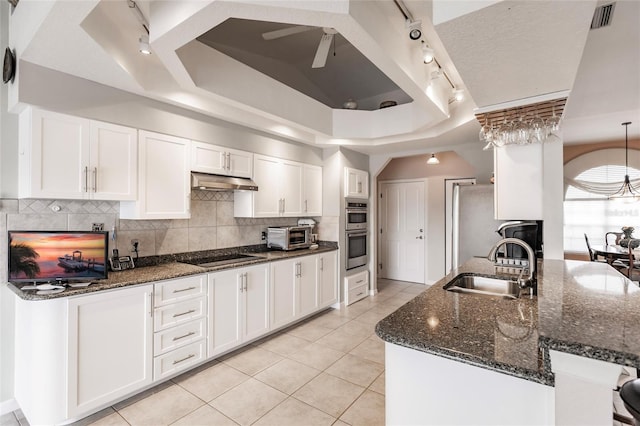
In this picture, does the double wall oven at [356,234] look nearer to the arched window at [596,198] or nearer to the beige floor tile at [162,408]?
the beige floor tile at [162,408]

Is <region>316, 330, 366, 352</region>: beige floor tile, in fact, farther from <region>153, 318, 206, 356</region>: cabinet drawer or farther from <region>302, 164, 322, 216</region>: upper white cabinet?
<region>302, 164, 322, 216</region>: upper white cabinet

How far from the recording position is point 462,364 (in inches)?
42.9

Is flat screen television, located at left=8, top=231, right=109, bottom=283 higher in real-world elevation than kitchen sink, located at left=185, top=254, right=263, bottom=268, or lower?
higher

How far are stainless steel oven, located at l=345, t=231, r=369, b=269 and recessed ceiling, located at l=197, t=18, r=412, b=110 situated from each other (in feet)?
7.77

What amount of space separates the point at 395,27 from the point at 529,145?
1.38 m

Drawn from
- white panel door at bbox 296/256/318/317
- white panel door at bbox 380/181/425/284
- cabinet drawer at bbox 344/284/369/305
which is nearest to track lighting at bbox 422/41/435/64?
white panel door at bbox 296/256/318/317

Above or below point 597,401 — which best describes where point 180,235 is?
above

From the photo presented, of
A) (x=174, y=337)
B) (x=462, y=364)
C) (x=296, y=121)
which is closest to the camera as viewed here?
(x=462, y=364)

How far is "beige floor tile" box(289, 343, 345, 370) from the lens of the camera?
2.85m

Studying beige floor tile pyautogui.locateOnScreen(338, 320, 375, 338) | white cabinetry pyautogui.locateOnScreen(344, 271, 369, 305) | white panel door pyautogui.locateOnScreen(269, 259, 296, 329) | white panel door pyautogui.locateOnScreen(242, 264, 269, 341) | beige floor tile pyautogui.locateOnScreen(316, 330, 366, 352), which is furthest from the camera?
white cabinetry pyautogui.locateOnScreen(344, 271, 369, 305)

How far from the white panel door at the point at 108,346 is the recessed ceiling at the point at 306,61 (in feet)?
9.81

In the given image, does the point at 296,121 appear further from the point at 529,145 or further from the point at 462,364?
the point at 462,364

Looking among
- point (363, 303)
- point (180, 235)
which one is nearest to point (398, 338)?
point (180, 235)

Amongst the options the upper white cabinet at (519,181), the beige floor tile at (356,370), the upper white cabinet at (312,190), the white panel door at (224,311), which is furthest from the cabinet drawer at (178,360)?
the upper white cabinet at (519,181)
